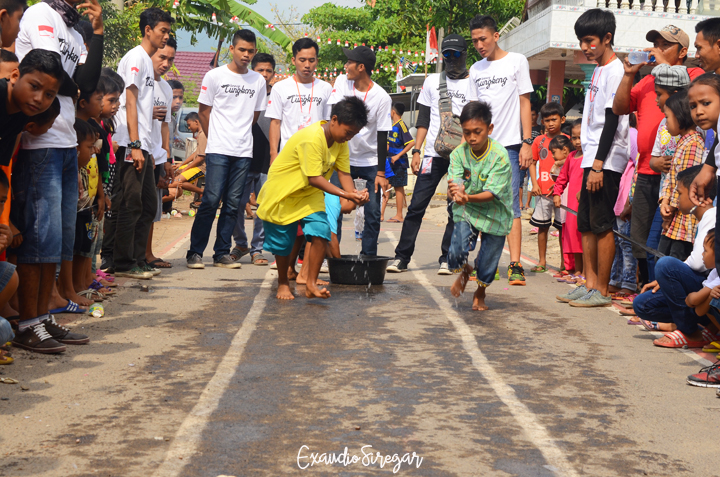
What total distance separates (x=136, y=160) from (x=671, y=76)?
5088 mm

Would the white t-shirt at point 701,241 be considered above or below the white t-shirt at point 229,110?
below

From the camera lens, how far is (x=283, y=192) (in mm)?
7660

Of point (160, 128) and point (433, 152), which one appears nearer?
point (160, 128)

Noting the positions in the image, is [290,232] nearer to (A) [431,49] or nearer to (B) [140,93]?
(B) [140,93]

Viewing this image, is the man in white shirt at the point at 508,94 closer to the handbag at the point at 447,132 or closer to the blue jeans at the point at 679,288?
the handbag at the point at 447,132

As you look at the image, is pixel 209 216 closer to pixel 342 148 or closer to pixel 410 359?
pixel 342 148

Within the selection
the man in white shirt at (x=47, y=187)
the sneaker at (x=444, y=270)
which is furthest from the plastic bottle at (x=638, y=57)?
the man in white shirt at (x=47, y=187)

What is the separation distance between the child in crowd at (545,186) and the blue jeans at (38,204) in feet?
20.1

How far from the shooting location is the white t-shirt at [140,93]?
8398mm

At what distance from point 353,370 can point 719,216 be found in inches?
98.4

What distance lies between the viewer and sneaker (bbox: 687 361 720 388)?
5.11 m

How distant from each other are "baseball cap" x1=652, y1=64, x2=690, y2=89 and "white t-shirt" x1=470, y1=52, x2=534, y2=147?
A: 1929 mm

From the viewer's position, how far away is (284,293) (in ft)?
25.2

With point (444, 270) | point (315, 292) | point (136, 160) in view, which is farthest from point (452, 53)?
point (136, 160)
